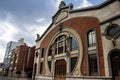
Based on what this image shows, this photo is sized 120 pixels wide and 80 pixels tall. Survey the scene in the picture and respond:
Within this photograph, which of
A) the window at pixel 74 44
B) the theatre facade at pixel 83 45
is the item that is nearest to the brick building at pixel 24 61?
the theatre facade at pixel 83 45

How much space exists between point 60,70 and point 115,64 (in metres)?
9.11

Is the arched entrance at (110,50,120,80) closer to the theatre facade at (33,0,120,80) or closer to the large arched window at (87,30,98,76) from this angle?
the theatre facade at (33,0,120,80)

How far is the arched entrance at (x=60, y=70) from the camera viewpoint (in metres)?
18.7

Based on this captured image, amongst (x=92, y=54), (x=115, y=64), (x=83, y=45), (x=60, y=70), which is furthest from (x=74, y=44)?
(x=115, y=64)

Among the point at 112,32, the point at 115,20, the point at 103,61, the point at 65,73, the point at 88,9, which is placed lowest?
the point at 65,73

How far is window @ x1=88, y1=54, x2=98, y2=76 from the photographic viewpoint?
46.7 ft

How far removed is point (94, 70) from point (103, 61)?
1641 millimetres

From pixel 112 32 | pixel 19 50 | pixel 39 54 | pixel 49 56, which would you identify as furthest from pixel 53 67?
pixel 19 50

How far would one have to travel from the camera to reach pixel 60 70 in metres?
19.5

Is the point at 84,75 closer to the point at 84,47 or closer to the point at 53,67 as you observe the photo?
the point at 84,47

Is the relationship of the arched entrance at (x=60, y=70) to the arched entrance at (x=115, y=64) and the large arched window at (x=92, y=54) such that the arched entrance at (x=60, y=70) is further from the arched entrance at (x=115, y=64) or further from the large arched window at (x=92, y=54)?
the arched entrance at (x=115, y=64)

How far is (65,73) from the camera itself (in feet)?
60.0

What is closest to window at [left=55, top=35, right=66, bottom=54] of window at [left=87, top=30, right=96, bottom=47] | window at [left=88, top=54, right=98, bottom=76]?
window at [left=87, top=30, right=96, bottom=47]

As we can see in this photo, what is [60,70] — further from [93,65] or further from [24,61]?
[24,61]
